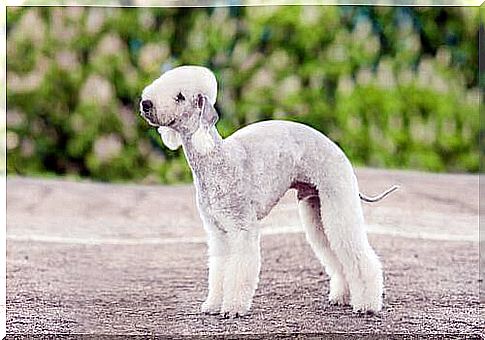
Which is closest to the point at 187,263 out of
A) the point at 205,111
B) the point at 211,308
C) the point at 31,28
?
Answer: the point at 211,308

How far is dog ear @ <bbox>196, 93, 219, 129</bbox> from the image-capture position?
146 centimetres

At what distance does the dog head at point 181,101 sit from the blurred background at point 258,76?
695mm

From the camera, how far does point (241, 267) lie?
1.51 metres

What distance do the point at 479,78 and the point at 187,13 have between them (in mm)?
731

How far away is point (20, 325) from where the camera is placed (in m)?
1.63

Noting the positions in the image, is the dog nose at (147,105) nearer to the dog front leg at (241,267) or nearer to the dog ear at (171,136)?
the dog ear at (171,136)

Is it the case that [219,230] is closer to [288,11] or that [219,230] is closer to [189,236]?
[189,236]

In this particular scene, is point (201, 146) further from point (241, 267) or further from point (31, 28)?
point (31, 28)

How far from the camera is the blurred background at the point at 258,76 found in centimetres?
221

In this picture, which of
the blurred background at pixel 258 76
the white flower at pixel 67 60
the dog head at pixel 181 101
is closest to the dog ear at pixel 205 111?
the dog head at pixel 181 101

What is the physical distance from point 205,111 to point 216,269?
0.97 feet

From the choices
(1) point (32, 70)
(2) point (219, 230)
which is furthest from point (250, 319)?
(1) point (32, 70)

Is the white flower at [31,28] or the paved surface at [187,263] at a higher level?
the white flower at [31,28]

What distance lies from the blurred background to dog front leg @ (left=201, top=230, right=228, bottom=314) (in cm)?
65
